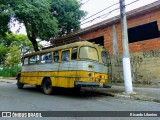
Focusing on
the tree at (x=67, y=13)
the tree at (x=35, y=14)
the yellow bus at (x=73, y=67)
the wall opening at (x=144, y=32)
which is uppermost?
the tree at (x=67, y=13)

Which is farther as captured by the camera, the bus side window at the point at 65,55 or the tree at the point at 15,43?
the tree at the point at 15,43

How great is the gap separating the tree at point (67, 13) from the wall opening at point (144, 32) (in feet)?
19.9

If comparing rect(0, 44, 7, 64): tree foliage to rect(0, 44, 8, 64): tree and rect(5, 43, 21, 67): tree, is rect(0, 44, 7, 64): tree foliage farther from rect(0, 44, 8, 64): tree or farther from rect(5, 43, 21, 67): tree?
rect(5, 43, 21, 67): tree

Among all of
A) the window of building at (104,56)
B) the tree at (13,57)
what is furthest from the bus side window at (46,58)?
the tree at (13,57)

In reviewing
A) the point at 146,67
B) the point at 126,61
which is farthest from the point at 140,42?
the point at 126,61

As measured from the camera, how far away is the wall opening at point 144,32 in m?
13.1

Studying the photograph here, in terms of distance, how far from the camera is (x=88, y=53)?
10.5 m

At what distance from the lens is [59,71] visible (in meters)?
11.1

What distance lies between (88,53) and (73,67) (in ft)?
3.23

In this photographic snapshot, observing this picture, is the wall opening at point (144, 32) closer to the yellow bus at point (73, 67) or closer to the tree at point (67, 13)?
the yellow bus at point (73, 67)

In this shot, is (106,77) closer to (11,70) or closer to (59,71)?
(59,71)

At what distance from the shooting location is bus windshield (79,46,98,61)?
10281mm

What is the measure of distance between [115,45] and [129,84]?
5.13 m

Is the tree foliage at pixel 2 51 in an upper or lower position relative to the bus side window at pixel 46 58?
upper
